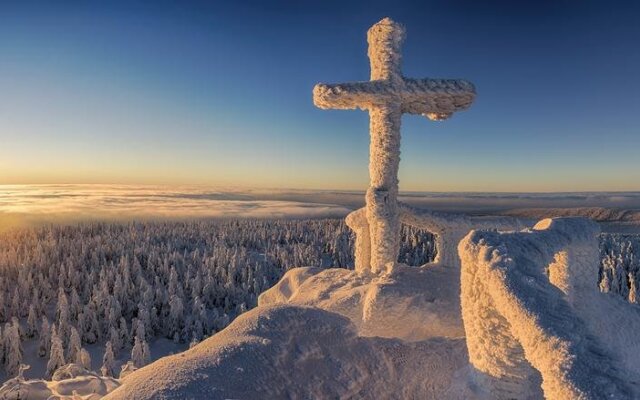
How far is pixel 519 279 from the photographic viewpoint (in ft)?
6.90

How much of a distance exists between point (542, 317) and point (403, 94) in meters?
4.73

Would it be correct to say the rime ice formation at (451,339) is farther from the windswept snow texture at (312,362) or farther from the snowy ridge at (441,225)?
the snowy ridge at (441,225)

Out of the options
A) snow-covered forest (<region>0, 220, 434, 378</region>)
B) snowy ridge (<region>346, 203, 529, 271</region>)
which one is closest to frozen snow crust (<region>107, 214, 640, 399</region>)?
snowy ridge (<region>346, 203, 529, 271</region>)

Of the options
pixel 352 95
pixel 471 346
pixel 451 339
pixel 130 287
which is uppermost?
pixel 352 95

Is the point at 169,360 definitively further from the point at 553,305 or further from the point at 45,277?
the point at 45,277

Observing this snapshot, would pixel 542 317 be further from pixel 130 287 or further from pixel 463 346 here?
pixel 130 287

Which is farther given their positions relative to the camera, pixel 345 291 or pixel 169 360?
pixel 345 291

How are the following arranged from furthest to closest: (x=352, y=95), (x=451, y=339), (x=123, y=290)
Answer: (x=123, y=290) → (x=352, y=95) → (x=451, y=339)

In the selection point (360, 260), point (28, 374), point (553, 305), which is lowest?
point (28, 374)

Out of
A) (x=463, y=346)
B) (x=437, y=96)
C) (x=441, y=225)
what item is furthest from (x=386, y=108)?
(x=463, y=346)

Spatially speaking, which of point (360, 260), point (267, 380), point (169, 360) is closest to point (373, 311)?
point (267, 380)

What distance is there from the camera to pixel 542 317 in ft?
6.19

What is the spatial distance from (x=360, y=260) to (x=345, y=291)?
231 cm

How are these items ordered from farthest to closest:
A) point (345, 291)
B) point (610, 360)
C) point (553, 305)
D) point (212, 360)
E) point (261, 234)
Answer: point (261, 234) → point (345, 291) → point (212, 360) → point (553, 305) → point (610, 360)
